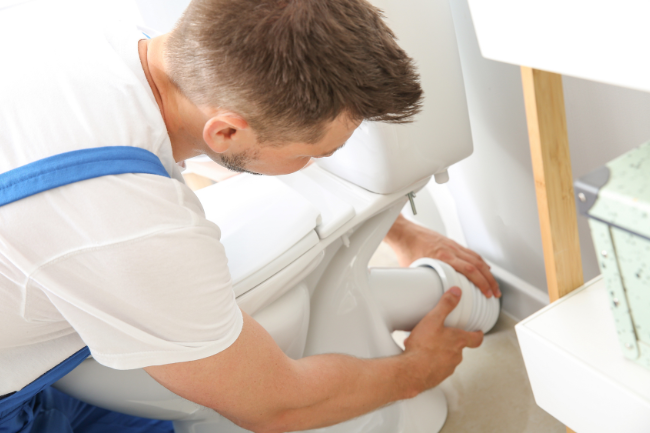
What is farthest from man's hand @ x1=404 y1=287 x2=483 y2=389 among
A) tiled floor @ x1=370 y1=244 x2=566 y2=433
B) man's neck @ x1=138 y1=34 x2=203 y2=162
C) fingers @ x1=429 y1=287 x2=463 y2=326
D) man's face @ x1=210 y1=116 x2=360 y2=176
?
man's neck @ x1=138 y1=34 x2=203 y2=162

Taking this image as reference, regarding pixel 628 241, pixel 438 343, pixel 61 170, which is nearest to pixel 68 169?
pixel 61 170

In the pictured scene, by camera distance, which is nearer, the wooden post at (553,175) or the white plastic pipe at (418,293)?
the wooden post at (553,175)

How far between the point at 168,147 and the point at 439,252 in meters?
0.66

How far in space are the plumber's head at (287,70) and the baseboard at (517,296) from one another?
1.99 feet

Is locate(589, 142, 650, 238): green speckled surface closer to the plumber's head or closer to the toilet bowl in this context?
the plumber's head

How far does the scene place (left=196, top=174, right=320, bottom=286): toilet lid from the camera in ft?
2.67

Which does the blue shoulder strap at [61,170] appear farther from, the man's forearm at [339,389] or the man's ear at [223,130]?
the man's forearm at [339,389]

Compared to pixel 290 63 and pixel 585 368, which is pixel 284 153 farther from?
pixel 585 368

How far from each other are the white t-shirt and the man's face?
94 mm

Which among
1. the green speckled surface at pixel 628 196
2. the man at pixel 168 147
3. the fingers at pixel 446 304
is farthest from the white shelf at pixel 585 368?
the fingers at pixel 446 304

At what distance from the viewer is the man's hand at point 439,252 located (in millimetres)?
1090

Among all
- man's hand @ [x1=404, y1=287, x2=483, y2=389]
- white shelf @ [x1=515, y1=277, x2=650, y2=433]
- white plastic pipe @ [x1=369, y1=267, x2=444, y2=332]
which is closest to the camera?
white shelf @ [x1=515, y1=277, x2=650, y2=433]

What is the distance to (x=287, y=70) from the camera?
1.84 feet

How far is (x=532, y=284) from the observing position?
1112 millimetres
